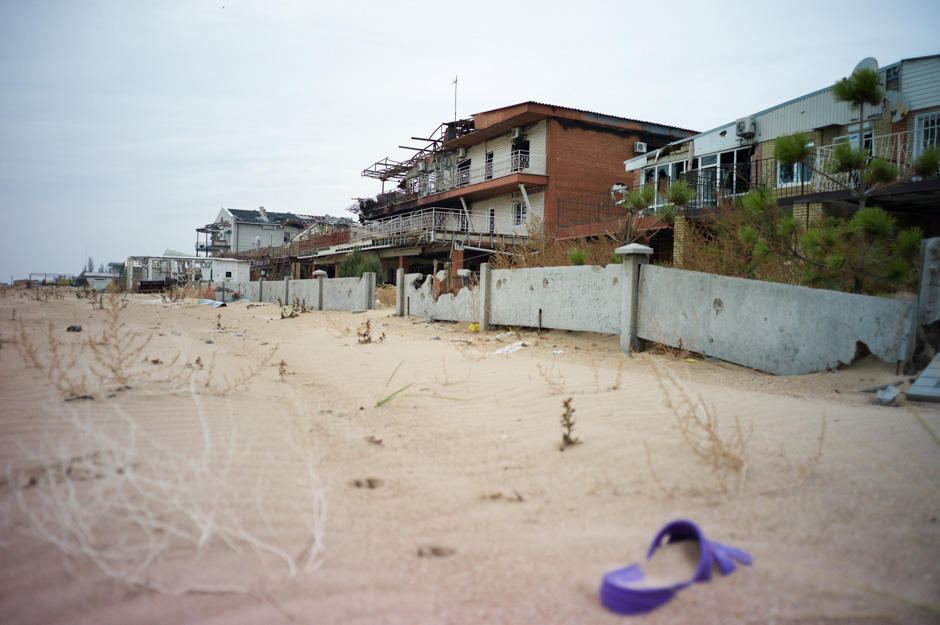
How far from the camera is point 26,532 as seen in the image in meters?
2.35

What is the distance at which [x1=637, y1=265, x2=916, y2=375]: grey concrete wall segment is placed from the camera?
5.40 m

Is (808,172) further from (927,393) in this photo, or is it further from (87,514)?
(87,514)

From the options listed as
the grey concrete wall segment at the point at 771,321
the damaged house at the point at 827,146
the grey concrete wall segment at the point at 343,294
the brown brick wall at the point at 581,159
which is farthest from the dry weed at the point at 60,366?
the brown brick wall at the point at 581,159

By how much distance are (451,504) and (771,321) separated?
196 inches

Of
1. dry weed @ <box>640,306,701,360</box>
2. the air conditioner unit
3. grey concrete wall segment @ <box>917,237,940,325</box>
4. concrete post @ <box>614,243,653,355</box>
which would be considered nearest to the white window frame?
the air conditioner unit

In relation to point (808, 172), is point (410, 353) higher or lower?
lower

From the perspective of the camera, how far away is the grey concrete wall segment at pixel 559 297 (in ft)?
27.9

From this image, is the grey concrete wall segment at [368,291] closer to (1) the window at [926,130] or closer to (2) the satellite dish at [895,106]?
(2) the satellite dish at [895,106]

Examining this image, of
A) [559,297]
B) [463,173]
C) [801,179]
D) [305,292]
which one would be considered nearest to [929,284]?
[559,297]

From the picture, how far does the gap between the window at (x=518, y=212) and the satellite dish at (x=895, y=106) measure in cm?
1587

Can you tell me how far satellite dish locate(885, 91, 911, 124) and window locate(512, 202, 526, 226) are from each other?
1587cm

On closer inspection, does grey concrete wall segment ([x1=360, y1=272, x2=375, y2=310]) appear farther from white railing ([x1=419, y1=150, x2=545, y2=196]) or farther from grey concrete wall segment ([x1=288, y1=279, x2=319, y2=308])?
white railing ([x1=419, y1=150, x2=545, y2=196])

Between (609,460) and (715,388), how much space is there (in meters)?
2.42

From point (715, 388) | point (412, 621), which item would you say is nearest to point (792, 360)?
point (715, 388)
